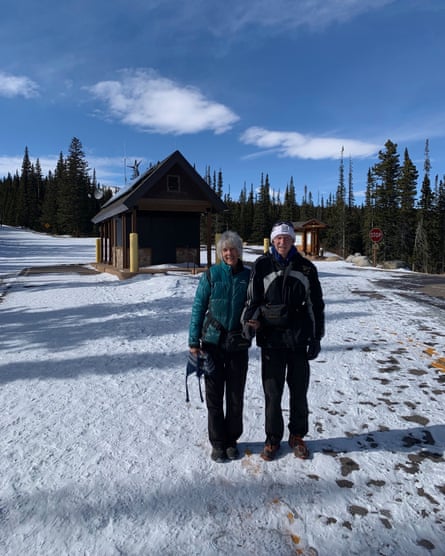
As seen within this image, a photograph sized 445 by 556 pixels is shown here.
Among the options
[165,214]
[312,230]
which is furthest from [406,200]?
[165,214]

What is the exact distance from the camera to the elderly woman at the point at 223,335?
2.99m

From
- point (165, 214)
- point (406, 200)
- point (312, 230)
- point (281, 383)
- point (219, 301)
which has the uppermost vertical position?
point (406, 200)

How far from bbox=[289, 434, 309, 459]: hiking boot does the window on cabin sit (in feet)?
42.5

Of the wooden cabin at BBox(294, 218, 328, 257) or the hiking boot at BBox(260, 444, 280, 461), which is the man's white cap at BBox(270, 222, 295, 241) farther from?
the wooden cabin at BBox(294, 218, 328, 257)

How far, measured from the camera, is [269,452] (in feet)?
9.93

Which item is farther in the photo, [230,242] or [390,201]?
[390,201]

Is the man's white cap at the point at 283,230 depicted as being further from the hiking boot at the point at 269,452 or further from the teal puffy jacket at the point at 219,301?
the hiking boot at the point at 269,452

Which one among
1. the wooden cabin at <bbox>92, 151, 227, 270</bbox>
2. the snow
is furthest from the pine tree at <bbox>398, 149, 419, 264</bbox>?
the snow

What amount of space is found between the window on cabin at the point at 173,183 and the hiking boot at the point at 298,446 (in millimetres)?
12964

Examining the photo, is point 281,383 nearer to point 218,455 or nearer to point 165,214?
point 218,455

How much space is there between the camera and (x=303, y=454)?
3037mm

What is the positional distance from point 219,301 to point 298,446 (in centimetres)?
142

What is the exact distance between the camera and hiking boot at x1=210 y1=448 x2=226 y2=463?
9.84ft

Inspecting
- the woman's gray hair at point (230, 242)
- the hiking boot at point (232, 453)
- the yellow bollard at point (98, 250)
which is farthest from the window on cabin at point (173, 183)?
the hiking boot at point (232, 453)
